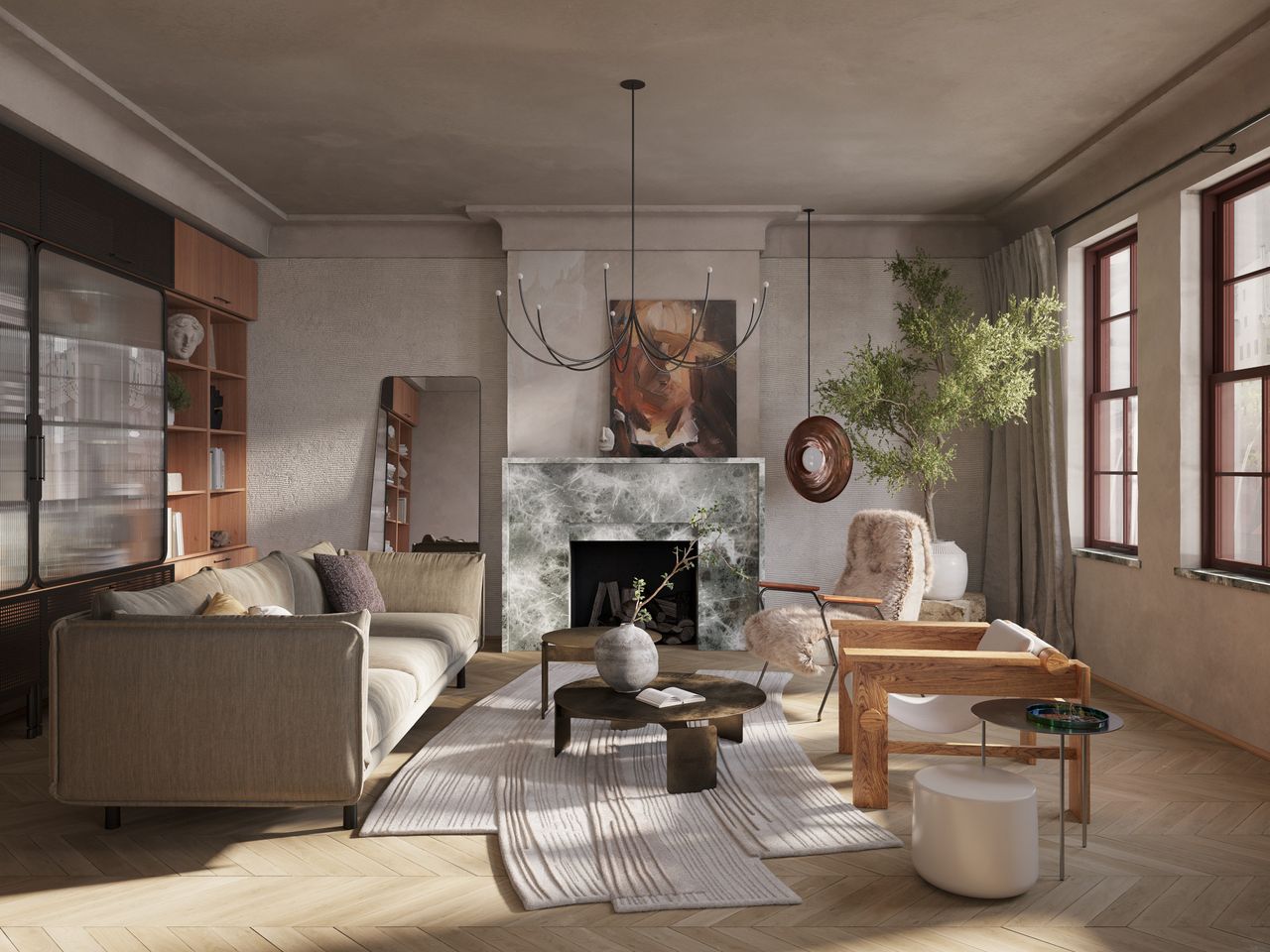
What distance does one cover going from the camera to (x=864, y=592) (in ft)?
17.5

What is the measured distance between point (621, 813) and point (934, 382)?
15.4 feet

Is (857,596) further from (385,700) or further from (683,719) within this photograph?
(385,700)

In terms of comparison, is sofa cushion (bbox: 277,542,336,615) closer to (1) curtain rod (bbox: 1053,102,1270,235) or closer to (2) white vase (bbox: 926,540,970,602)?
Answer: (2) white vase (bbox: 926,540,970,602)

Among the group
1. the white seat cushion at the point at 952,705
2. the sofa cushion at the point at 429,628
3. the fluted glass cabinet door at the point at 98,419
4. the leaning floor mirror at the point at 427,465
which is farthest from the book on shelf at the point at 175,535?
the white seat cushion at the point at 952,705

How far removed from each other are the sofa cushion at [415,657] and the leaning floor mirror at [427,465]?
2481 mm

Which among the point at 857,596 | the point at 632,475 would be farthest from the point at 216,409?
the point at 857,596

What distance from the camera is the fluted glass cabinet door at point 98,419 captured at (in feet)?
15.4

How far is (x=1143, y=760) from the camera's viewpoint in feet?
13.5

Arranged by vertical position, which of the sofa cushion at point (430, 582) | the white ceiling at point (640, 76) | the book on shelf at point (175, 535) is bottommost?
the sofa cushion at point (430, 582)

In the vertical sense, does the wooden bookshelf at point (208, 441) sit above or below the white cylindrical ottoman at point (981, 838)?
above

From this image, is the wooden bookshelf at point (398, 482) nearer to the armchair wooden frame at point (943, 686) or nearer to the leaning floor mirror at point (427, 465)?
the leaning floor mirror at point (427, 465)

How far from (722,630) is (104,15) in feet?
15.9

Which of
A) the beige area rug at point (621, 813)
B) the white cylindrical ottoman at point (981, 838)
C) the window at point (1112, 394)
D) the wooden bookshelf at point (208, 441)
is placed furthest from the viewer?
the wooden bookshelf at point (208, 441)

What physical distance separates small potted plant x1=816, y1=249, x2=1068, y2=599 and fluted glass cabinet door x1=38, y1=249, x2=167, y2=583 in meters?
4.17
